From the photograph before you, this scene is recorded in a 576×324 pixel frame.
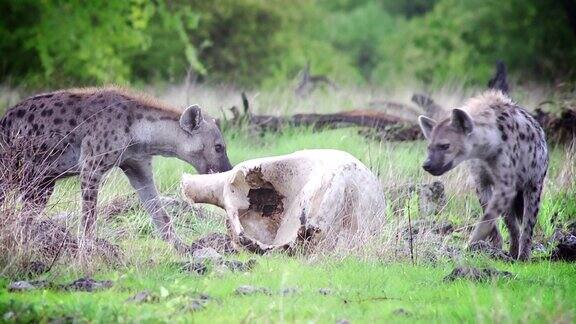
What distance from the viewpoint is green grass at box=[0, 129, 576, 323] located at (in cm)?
624

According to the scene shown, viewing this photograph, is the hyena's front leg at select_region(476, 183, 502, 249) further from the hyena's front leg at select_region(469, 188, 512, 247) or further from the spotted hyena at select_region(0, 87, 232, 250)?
the spotted hyena at select_region(0, 87, 232, 250)

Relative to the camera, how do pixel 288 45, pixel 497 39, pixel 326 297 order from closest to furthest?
pixel 326 297, pixel 288 45, pixel 497 39

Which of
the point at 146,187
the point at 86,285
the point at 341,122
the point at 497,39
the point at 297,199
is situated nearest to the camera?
the point at 86,285

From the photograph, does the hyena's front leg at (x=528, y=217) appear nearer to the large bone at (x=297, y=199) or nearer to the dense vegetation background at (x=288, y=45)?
the large bone at (x=297, y=199)

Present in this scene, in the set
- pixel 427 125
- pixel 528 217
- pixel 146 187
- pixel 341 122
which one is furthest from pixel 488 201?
pixel 341 122

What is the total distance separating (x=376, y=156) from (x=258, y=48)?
17764 mm

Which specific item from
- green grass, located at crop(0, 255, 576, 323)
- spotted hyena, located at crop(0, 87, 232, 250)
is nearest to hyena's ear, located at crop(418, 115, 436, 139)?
green grass, located at crop(0, 255, 576, 323)

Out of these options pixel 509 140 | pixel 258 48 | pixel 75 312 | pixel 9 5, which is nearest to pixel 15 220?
pixel 75 312

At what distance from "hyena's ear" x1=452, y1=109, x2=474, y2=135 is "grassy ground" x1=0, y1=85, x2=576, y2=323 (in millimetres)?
947

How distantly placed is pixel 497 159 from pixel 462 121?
0.44 metres

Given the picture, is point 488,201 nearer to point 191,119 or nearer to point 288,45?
point 191,119

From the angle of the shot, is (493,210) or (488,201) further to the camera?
(488,201)

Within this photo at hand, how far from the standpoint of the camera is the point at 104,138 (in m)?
9.04

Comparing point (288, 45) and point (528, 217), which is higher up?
point (528, 217)
